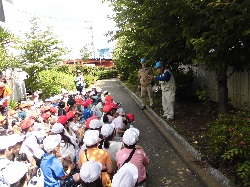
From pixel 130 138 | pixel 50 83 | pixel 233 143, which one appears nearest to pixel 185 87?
pixel 233 143

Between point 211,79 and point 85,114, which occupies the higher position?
point 211,79

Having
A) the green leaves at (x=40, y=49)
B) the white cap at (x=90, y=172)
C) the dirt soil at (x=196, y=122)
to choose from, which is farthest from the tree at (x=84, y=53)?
the white cap at (x=90, y=172)

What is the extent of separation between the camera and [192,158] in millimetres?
5250

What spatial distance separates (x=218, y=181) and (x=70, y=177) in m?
2.51

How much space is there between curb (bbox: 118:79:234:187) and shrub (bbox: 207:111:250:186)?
0.84 ft

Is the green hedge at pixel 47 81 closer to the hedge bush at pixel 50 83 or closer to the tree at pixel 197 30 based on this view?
the hedge bush at pixel 50 83

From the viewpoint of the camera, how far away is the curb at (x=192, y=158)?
4.16 metres

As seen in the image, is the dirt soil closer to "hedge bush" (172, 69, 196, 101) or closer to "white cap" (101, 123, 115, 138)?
"hedge bush" (172, 69, 196, 101)

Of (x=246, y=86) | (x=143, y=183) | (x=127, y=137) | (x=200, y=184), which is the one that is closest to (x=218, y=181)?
(x=200, y=184)

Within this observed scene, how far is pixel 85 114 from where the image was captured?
7.25m

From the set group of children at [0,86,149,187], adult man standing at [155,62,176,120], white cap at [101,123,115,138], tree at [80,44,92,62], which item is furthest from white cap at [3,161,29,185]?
tree at [80,44,92,62]

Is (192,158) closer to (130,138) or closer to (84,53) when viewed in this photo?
(130,138)

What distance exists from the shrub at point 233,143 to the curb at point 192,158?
0.26 m

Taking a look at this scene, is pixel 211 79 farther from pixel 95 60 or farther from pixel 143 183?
pixel 95 60
